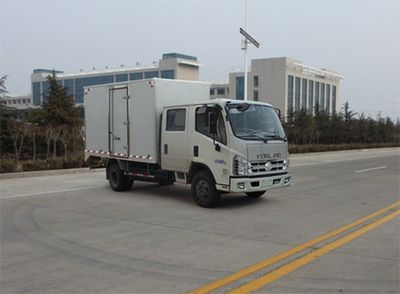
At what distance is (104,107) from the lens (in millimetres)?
13227

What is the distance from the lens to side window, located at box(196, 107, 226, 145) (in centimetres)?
989

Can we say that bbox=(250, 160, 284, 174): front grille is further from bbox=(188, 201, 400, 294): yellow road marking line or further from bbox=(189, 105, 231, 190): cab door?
bbox=(188, 201, 400, 294): yellow road marking line

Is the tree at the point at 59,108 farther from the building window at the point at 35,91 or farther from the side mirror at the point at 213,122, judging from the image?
the building window at the point at 35,91

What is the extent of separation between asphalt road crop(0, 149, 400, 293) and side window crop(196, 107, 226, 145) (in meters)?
1.68

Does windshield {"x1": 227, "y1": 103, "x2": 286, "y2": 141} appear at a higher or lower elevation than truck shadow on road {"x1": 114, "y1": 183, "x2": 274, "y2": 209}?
higher

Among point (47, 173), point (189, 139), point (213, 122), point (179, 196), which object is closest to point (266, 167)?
point (213, 122)

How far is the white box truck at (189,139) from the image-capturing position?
9.82 metres

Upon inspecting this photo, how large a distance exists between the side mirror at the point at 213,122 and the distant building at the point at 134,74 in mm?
115487

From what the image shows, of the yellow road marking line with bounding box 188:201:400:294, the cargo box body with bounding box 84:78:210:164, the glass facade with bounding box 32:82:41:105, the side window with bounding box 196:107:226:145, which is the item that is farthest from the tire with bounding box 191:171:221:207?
the glass facade with bounding box 32:82:41:105

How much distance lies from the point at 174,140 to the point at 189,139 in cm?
54

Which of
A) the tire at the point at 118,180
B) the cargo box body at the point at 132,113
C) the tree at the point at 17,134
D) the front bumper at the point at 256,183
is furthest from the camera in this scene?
the tree at the point at 17,134

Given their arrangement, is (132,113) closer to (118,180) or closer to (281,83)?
(118,180)

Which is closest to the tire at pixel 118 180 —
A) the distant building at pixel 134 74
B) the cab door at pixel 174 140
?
the cab door at pixel 174 140

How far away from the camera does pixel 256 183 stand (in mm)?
9906
